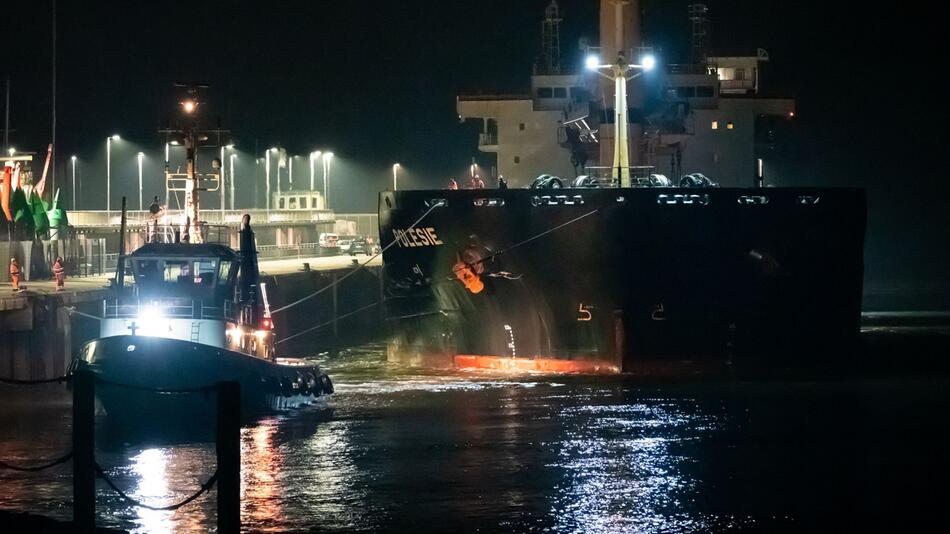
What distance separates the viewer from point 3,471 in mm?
A: 21016

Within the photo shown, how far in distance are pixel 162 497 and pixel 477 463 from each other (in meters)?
4.83

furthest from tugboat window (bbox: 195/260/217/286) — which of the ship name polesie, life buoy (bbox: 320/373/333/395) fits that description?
the ship name polesie

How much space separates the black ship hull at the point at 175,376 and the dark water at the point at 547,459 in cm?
58

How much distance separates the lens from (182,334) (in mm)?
26422

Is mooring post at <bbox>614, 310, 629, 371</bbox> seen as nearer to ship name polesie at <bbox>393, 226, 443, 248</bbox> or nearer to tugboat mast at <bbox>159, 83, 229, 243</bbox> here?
Answer: ship name polesie at <bbox>393, 226, 443, 248</bbox>

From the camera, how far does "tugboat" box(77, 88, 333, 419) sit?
25.2 m

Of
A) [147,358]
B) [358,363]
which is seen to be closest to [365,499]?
[147,358]

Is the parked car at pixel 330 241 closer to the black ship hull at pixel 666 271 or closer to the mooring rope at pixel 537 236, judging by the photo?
the black ship hull at pixel 666 271

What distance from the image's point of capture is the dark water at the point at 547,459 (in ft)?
58.7

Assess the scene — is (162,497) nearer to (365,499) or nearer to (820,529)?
(365,499)

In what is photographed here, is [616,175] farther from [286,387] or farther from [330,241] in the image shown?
[330,241]

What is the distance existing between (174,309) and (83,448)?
12.6 m

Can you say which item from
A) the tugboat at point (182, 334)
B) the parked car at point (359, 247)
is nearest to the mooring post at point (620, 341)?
the tugboat at point (182, 334)

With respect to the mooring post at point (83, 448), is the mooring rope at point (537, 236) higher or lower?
higher
